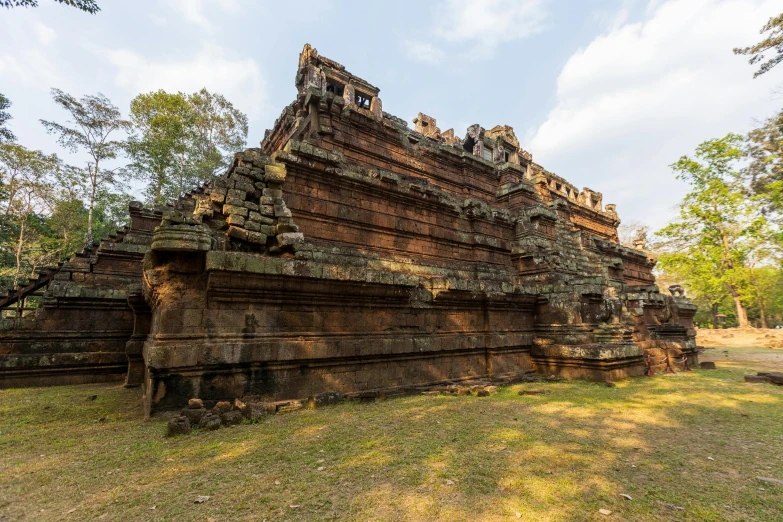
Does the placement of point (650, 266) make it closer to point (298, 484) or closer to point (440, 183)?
point (440, 183)

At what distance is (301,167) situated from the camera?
22.6 feet

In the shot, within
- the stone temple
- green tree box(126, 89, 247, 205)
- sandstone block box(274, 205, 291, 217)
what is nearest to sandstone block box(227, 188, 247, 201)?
the stone temple

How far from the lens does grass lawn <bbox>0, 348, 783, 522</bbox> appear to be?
7.62 ft

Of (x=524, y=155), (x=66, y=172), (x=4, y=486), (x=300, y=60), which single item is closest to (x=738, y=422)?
(x=4, y=486)

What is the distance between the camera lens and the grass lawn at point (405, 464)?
2.32 meters

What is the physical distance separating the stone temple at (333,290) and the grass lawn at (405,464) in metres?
1.04

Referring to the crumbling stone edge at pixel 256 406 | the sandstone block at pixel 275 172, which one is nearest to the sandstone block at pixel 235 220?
the sandstone block at pixel 275 172

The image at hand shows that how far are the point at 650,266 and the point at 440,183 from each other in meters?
16.5

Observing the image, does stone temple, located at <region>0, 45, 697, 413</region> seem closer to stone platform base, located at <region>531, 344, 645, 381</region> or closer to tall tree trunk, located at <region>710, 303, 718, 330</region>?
stone platform base, located at <region>531, 344, 645, 381</region>

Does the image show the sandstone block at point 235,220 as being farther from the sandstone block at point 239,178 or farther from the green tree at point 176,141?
the green tree at point 176,141

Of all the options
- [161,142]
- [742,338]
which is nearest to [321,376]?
[161,142]

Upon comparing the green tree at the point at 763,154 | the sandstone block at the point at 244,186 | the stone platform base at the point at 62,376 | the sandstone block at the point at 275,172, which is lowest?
the stone platform base at the point at 62,376

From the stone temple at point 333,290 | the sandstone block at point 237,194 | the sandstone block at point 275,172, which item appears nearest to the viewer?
the stone temple at point 333,290

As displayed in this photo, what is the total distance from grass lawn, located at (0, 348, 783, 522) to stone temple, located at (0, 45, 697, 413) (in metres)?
1.04
